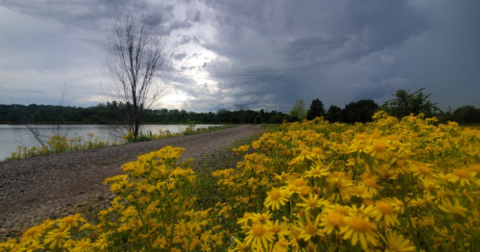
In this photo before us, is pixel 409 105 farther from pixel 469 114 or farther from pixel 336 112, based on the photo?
pixel 336 112

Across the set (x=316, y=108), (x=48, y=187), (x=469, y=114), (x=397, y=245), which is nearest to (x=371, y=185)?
(x=397, y=245)

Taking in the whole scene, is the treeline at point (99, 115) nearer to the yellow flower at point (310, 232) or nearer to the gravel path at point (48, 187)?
the gravel path at point (48, 187)

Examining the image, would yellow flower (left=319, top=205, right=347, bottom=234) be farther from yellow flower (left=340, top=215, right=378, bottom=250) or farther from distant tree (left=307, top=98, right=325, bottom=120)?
distant tree (left=307, top=98, right=325, bottom=120)

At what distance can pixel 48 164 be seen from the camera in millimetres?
7340

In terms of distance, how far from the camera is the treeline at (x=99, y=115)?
1256 centimetres

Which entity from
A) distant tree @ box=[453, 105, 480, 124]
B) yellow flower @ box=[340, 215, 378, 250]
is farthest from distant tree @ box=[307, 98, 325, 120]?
yellow flower @ box=[340, 215, 378, 250]

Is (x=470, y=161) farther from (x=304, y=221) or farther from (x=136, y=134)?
(x=136, y=134)

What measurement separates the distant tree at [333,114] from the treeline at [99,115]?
14047mm

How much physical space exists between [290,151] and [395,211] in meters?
1.99

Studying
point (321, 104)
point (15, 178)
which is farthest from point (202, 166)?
point (321, 104)

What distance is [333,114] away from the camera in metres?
22.5

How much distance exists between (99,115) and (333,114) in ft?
74.6

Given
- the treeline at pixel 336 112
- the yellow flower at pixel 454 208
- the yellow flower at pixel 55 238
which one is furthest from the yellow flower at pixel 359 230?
the treeline at pixel 336 112

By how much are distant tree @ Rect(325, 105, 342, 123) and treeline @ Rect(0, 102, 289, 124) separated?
Answer: 14.0 meters
